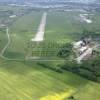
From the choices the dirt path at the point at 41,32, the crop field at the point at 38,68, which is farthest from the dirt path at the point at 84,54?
the dirt path at the point at 41,32

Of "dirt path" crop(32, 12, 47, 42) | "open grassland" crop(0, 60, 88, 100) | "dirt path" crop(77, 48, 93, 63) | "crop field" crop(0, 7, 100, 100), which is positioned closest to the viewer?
"open grassland" crop(0, 60, 88, 100)

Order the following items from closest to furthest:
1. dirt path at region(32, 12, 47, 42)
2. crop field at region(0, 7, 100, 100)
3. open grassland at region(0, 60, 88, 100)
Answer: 1. open grassland at region(0, 60, 88, 100)
2. crop field at region(0, 7, 100, 100)
3. dirt path at region(32, 12, 47, 42)

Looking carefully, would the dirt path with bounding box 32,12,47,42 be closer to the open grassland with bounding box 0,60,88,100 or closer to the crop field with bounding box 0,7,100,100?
the crop field with bounding box 0,7,100,100

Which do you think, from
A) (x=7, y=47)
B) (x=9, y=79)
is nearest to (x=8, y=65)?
(x=9, y=79)

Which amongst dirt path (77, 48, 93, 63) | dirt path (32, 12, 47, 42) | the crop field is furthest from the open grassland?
dirt path (32, 12, 47, 42)

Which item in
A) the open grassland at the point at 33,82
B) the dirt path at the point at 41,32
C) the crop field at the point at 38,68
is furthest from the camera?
the dirt path at the point at 41,32

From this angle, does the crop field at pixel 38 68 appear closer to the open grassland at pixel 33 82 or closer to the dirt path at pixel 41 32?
the open grassland at pixel 33 82

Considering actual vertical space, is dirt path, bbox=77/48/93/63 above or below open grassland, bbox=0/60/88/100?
below

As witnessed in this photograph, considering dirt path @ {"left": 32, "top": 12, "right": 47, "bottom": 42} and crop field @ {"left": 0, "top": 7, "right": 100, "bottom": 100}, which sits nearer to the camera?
crop field @ {"left": 0, "top": 7, "right": 100, "bottom": 100}

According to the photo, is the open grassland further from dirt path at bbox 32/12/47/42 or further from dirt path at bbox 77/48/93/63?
dirt path at bbox 32/12/47/42
